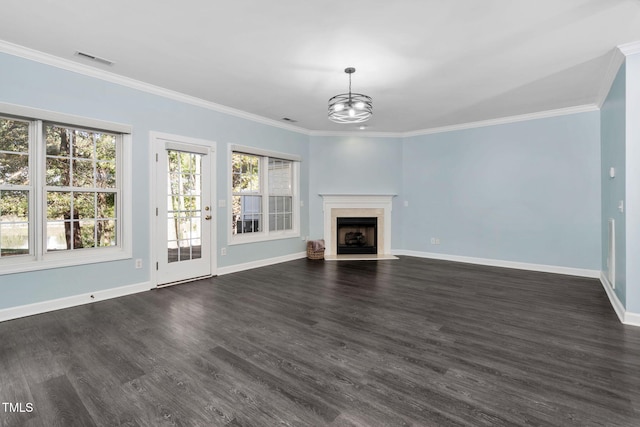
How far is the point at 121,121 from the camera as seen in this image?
12.4ft

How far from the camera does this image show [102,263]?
3.65 meters

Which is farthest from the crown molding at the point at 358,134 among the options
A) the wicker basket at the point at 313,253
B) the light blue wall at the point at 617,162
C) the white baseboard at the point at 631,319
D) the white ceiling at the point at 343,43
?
the white baseboard at the point at 631,319

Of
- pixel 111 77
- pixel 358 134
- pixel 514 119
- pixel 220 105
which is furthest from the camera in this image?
pixel 358 134

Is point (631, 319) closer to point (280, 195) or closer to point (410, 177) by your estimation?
point (410, 177)

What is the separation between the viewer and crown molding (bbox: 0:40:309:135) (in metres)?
3.06

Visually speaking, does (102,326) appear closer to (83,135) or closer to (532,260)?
(83,135)

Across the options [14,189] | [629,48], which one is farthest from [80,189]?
[629,48]

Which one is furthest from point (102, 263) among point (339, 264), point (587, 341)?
point (587, 341)

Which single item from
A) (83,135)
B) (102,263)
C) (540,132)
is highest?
(540,132)

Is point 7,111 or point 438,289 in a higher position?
point 7,111

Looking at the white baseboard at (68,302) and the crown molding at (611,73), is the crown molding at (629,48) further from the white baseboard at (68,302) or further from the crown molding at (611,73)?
the white baseboard at (68,302)

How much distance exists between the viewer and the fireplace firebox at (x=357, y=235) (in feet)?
21.7

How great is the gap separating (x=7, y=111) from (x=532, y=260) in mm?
7257

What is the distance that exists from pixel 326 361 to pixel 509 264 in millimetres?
4650
